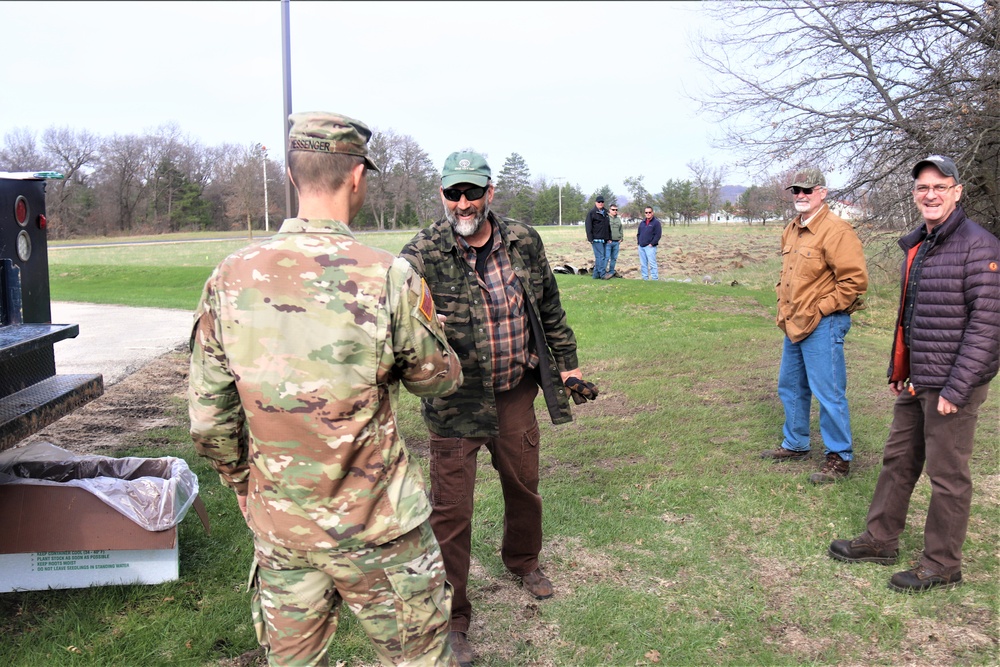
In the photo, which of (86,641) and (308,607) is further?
(86,641)

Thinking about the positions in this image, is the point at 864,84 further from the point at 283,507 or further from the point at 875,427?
the point at 283,507

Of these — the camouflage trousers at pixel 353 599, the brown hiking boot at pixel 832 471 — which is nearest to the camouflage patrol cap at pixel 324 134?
the camouflage trousers at pixel 353 599

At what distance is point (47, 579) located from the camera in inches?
146

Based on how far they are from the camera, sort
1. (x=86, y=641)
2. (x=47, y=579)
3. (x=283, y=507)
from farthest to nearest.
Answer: (x=47, y=579) → (x=86, y=641) → (x=283, y=507)

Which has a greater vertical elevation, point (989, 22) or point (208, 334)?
point (989, 22)

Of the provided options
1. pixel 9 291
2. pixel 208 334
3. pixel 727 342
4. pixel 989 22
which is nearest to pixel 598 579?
pixel 208 334

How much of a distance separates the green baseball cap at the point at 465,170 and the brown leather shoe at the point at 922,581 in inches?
114

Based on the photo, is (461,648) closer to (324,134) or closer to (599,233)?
(324,134)

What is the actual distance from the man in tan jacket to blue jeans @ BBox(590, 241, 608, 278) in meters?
13.4

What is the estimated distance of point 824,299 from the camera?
5.39 metres

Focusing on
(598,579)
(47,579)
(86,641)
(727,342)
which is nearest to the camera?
(86,641)

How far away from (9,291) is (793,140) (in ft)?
42.5

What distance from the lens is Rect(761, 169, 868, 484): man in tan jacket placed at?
17.5 feet

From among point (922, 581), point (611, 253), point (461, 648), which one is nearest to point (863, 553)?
point (922, 581)
